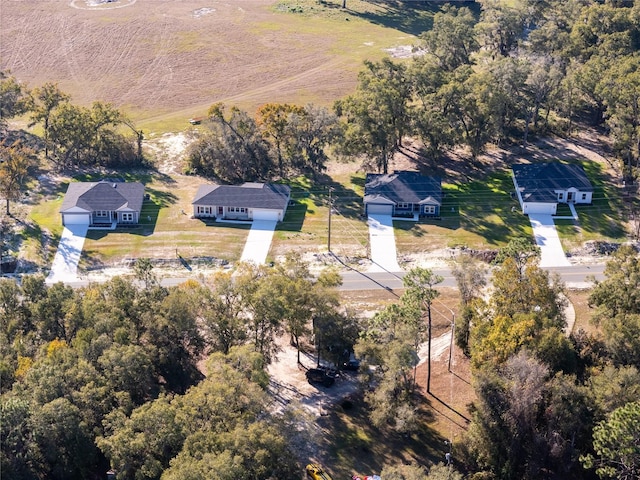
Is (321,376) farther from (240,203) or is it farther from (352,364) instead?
(240,203)

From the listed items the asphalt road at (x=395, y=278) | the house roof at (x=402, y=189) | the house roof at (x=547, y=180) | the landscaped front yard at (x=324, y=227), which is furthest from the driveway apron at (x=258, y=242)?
the house roof at (x=547, y=180)

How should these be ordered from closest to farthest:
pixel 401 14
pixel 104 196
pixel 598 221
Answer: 1. pixel 598 221
2. pixel 104 196
3. pixel 401 14

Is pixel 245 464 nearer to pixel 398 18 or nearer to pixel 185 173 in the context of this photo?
pixel 185 173

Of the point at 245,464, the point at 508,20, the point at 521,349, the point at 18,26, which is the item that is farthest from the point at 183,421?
the point at 18,26

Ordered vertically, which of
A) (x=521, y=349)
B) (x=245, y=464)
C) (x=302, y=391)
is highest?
(x=521, y=349)

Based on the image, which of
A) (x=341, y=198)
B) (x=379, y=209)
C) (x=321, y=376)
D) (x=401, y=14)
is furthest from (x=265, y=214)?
(x=401, y=14)

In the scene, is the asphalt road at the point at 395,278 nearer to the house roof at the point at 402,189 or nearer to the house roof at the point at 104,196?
the house roof at the point at 402,189

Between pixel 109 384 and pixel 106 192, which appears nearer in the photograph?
pixel 109 384
